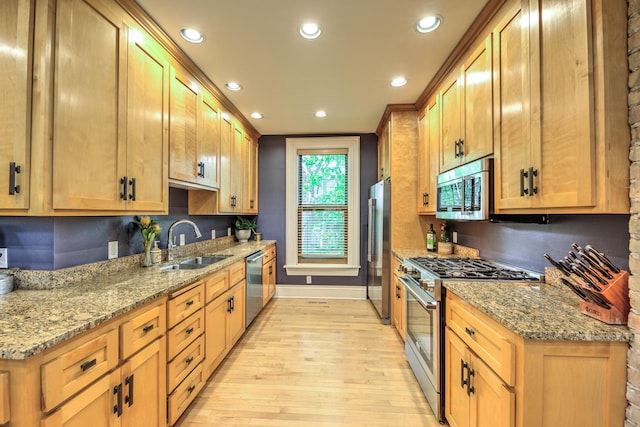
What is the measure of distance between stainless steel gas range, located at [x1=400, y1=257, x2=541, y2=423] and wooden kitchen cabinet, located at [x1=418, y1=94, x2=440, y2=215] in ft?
2.65

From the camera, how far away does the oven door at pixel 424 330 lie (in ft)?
5.82

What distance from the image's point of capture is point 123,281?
66.8 inches

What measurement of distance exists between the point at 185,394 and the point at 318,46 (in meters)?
2.59

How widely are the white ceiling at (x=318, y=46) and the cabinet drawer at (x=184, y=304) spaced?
1.78 metres

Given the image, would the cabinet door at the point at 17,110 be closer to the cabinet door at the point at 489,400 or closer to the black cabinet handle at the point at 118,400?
the black cabinet handle at the point at 118,400

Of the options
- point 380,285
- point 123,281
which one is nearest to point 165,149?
point 123,281

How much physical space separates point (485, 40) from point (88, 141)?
8.00 ft

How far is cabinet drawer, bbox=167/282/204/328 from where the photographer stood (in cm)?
162

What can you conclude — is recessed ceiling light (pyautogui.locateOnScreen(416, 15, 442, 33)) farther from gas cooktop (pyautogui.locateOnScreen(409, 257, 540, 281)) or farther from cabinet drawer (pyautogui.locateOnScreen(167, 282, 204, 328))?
cabinet drawer (pyautogui.locateOnScreen(167, 282, 204, 328))

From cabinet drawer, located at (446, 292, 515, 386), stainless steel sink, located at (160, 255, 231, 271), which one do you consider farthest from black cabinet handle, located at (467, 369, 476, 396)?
stainless steel sink, located at (160, 255, 231, 271)

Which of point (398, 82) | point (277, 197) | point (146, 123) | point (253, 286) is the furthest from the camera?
point (277, 197)

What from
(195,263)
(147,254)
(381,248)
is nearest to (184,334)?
(147,254)

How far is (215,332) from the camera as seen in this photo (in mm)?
2227

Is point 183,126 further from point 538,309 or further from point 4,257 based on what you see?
point 538,309
